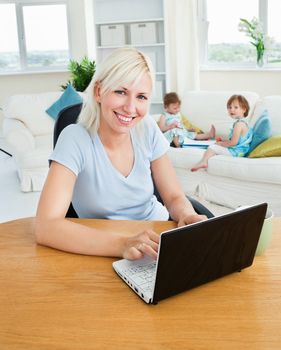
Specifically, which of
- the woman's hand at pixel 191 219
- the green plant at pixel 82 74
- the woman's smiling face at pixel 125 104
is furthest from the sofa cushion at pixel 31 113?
the woman's hand at pixel 191 219

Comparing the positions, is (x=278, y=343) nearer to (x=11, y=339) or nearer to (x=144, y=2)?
(x=11, y=339)

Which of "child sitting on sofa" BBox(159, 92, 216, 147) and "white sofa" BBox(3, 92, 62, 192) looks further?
"white sofa" BBox(3, 92, 62, 192)

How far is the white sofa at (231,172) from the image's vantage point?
10.9ft

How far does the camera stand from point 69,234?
1.25m

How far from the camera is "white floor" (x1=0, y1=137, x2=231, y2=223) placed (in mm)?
3650

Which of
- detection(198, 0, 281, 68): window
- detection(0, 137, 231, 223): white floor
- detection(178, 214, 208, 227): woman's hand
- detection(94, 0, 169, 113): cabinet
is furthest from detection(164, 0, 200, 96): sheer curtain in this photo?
detection(178, 214, 208, 227): woman's hand

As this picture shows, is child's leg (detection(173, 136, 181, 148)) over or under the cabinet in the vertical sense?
under

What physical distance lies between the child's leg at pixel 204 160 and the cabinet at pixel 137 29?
8.33 feet

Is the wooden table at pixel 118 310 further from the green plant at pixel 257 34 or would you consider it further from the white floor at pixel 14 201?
the green plant at pixel 257 34

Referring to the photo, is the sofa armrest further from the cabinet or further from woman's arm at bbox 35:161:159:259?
woman's arm at bbox 35:161:159:259

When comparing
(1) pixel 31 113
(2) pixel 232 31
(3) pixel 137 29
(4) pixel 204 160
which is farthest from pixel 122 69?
(3) pixel 137 29

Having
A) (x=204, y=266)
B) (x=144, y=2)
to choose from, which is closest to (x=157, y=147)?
(x=204, y=266)

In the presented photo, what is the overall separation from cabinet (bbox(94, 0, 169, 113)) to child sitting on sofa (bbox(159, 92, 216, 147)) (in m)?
1.70

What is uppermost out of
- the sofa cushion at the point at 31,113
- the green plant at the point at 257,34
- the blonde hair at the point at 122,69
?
the green plant at the point at 257,34
